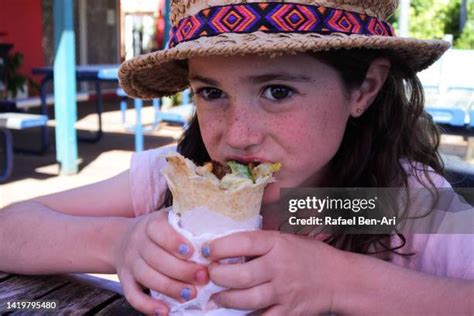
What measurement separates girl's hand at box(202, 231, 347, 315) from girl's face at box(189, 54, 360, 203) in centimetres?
25

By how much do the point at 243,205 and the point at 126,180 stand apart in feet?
2.75

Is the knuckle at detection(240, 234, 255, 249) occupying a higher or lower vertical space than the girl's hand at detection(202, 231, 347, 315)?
higher

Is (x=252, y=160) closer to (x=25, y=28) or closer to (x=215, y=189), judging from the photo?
(x=215, y=189)

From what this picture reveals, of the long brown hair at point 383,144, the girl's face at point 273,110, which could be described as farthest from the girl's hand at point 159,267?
the long brown hair at point 383,144

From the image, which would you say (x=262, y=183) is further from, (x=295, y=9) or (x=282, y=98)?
(x=295, y=9)

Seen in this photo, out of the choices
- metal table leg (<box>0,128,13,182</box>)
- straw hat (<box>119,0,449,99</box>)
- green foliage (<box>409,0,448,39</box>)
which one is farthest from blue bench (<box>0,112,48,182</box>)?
green foliage (<box>409,0,448,39</box>)

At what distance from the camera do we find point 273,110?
4.06 feet

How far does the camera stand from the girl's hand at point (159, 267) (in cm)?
101

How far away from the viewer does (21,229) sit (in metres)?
1.54

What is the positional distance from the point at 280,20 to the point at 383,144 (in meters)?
0.57

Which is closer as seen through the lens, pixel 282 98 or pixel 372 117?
pixel 282 98

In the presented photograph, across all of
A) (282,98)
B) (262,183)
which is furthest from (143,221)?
(282,98)

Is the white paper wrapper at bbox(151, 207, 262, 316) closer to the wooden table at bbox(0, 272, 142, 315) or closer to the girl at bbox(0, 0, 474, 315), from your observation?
the girl at bbox(0, 0, 474, 315)

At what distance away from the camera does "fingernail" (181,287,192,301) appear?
100cm
